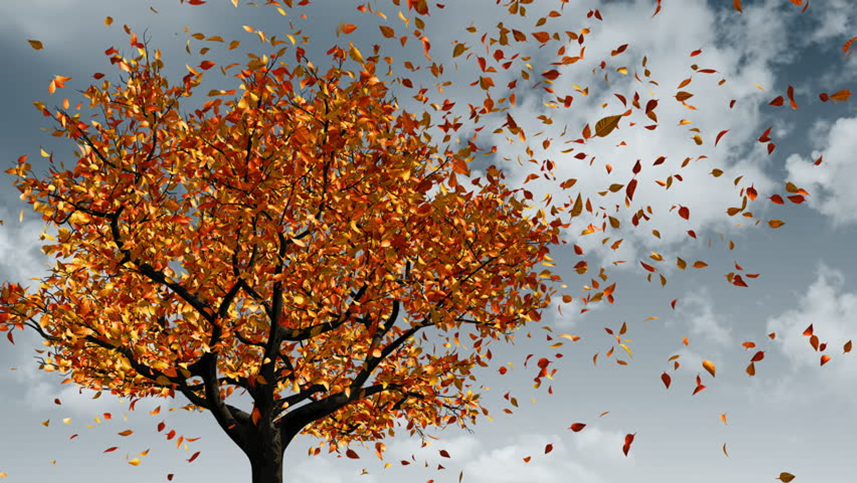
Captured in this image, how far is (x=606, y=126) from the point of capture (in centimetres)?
968

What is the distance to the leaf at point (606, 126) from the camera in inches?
379

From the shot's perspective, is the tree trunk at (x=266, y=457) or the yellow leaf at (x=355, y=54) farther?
the tree trunk at (x=266, y=457)

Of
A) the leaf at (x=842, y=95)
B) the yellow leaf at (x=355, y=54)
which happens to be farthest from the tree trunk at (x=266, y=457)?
the leaf at (x=842, y=95)

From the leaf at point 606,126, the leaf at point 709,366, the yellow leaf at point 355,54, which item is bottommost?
the leaf at point 709,366

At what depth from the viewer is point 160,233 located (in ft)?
45.0

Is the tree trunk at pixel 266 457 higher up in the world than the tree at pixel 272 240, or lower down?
lower down

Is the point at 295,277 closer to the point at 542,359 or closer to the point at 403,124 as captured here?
the point at 403,124

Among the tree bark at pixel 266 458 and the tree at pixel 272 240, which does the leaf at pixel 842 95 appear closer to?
the tree at pixel 272 240

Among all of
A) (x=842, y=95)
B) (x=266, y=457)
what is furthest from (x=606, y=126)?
(x=266, y=457)

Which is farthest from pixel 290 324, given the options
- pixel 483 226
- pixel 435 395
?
pixel 483 226

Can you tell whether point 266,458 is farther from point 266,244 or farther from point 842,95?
point 842,95

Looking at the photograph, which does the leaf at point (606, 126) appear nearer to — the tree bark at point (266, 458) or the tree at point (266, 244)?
the tree at point (266, 244)

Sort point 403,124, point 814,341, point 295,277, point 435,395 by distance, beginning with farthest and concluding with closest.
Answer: point 435,395, point 403,124, point 295,277, point 814,341

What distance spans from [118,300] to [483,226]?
868cm
